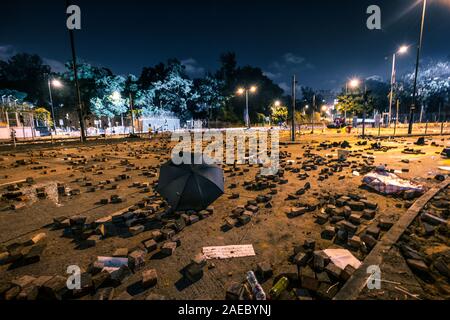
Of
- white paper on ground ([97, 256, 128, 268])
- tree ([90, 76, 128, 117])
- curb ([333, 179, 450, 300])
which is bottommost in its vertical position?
white paper on ground ([97, 256, 128, 268])

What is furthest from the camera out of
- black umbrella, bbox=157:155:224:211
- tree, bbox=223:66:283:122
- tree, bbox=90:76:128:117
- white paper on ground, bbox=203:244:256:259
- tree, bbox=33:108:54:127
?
tree, bbox=223:66:283:122

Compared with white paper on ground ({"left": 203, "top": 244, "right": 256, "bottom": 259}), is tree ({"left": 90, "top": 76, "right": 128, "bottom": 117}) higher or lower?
higher

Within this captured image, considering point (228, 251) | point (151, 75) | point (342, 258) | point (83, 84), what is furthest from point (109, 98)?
point (342, 258)

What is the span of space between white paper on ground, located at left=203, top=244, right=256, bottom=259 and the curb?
1236 mm

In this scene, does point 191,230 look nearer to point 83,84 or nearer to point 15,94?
point 83,84

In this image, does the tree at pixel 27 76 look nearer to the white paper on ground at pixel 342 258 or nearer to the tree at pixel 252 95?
the tree at pixel 252 95

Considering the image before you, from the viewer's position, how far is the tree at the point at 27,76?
48625 millimetres

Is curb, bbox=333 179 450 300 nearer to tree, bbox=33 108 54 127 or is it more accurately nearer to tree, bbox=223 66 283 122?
tree, bbox=33 108 54 127

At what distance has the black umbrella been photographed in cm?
443

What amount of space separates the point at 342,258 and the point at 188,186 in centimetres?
272

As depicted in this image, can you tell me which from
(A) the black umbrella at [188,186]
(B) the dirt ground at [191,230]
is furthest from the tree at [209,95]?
(A) the black umbrella at [188,186]

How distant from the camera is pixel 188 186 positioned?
4430mm

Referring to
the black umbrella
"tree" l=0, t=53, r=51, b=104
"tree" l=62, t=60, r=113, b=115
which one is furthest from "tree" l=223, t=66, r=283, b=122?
the black umbrella
